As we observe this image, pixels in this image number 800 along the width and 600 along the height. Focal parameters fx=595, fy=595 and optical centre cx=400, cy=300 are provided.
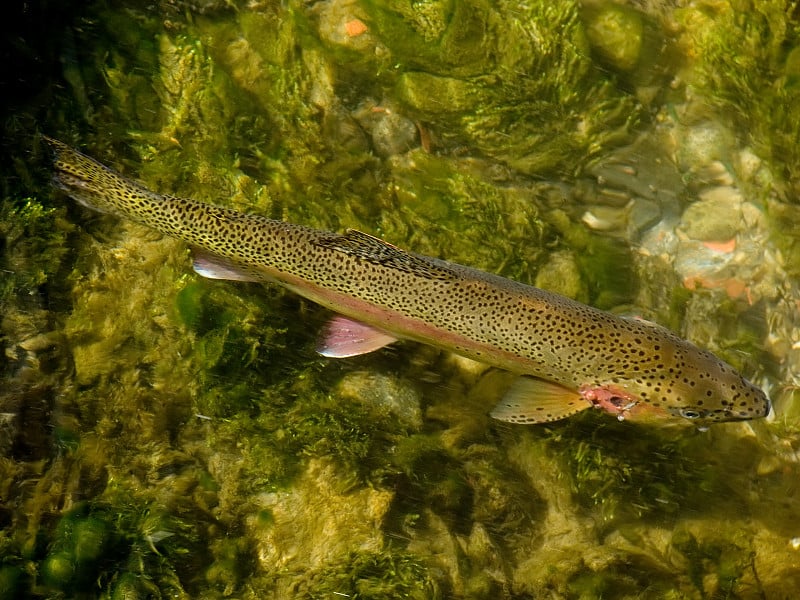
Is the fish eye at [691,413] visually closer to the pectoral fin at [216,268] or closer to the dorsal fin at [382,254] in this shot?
the dorsal fin at [382,254]

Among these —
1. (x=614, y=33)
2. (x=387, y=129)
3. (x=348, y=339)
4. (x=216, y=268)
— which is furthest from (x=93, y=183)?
(x=614, y=33)

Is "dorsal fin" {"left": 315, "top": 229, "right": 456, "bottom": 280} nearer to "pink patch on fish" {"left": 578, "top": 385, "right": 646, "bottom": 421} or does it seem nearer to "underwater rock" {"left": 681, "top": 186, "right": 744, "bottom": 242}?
"pink patch on fish" {"left": 578, "top": 385, "right": 646, "bottom": 421}

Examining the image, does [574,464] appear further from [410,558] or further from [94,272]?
[94,272]

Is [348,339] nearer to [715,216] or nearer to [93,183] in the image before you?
[93,183]

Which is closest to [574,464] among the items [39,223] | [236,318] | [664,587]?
[664,587]

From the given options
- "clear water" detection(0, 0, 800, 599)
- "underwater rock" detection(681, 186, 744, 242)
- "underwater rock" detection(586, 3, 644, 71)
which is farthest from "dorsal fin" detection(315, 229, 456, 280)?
"underwater rock" detection(586, 3, 644, 71)

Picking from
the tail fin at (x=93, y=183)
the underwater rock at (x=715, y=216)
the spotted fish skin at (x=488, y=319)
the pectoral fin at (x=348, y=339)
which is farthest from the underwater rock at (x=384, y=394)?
the underwater rock at (x=715, y=216)
